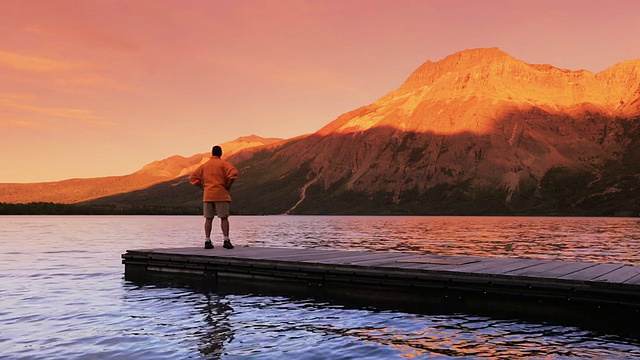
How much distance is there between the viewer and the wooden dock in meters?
13.8

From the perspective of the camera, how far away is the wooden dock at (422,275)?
1377 centimetres

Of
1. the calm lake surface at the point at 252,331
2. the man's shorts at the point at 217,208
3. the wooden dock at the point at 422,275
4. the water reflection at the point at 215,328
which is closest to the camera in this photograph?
the calm lake surface at the point at 252,331

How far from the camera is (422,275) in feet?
52.0

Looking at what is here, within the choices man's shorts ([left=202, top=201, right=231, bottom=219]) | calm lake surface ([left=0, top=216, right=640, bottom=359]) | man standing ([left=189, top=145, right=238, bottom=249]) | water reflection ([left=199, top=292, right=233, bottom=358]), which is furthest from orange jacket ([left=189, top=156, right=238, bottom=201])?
water reflection ([left=199, top=292, right=233, bottom=358])

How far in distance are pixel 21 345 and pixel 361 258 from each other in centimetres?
1046

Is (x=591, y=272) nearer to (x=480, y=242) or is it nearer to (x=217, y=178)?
(x=217, y=178)

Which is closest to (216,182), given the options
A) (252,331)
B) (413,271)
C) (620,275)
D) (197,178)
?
(197,178)

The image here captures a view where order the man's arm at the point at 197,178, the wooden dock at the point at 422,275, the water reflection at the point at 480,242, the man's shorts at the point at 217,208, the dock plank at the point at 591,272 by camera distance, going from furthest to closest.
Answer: the water reflection at the point at 480,242, the man's arm at the point at 197,178, the man's shorts at the point at 217,208, the dock plank at the point at 591,272, the wooden dock at the point at 422,275

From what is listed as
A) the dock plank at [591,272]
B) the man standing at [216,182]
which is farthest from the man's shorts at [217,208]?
the dock plank at [591,272]

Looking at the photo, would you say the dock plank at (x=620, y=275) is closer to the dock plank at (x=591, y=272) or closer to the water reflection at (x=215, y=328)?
the dock plank at (x=591, y=272)

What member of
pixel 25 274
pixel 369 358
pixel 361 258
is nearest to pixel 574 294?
pixel 369 358

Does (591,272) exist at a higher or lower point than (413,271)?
lower

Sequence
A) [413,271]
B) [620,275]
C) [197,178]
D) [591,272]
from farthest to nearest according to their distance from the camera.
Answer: [197,178] → [413,271] → [591,272] → [620,275]

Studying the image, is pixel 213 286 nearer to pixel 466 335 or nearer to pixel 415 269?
pixel 415 269
